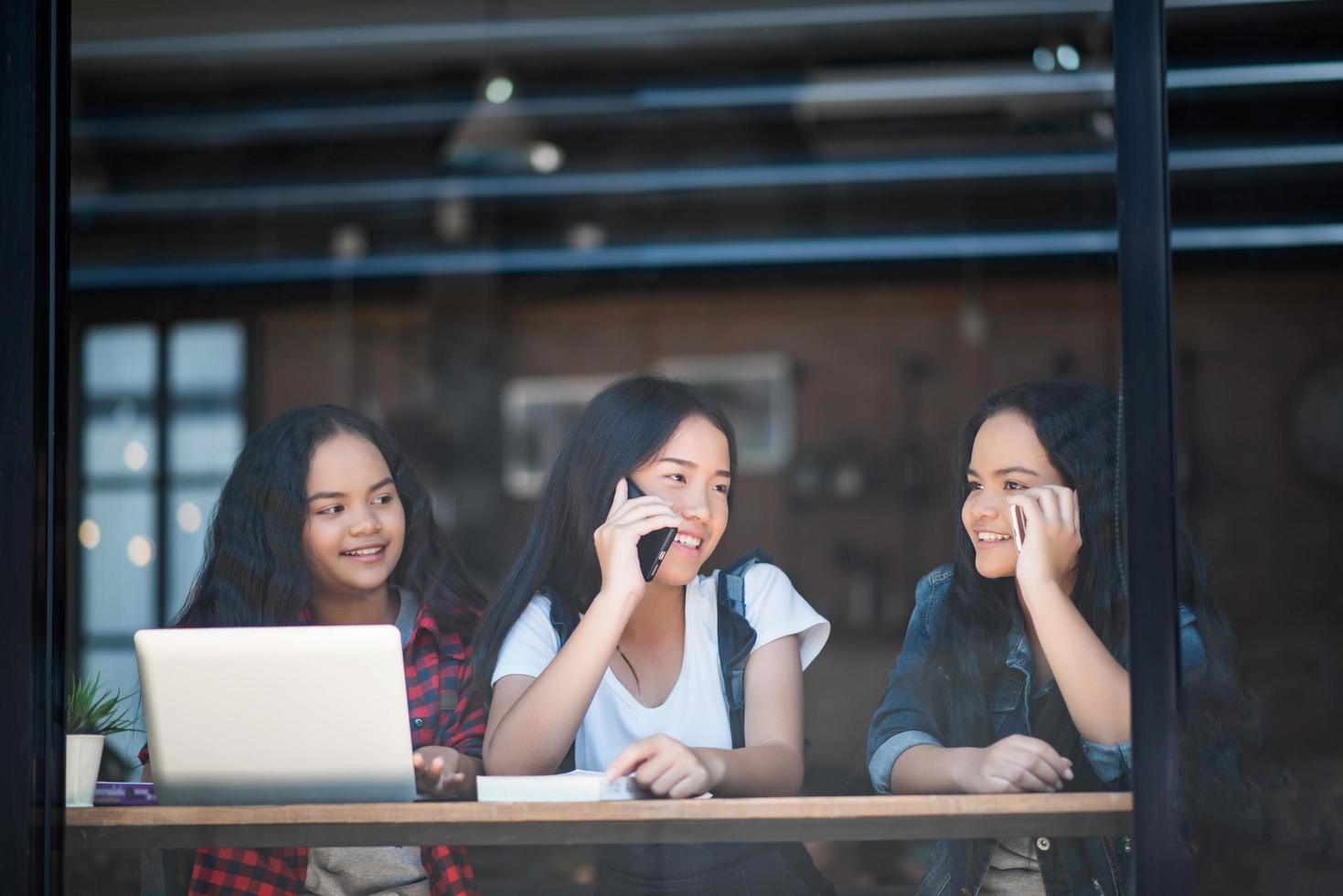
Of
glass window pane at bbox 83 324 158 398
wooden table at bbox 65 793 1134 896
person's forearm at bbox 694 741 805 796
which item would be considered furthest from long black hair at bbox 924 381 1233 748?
glass window pane at bbox 83 324 158 398

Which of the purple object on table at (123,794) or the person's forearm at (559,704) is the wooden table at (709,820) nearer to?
the purple object on table at (123,794)

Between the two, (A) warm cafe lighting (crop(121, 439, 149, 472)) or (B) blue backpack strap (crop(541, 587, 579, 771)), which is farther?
(A) warm cafe lighting (crop(121, 439, 149, 472))

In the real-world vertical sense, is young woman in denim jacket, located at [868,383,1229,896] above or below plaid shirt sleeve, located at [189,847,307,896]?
above

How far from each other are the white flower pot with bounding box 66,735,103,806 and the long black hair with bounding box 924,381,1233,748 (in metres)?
1.19

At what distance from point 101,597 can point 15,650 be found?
152 centimetres

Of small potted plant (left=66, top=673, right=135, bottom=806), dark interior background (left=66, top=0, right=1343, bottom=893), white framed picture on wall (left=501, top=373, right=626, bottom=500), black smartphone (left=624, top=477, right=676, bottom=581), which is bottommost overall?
small potted plant (left=66, top=673, right=135, bottom=806)

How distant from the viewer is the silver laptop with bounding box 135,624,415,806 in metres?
1.72

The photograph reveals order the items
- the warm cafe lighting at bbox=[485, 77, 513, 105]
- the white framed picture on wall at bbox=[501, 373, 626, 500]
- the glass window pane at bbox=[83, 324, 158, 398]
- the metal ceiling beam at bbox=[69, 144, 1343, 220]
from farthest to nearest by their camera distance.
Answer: the white framed picture on wall at bbox=[501, 373, 626, 500], the metal ceiling beam at bbox=[69, 144, 1343, 220], the warm cafe lighting at bbox=[485, 77, 513, 105], the glass window pane at bbox=[83, 324, 158, 398]

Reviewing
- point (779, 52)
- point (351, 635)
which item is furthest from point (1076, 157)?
point (351, 635)

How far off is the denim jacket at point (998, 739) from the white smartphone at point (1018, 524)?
0.40 ft

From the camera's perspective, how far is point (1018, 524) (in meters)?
1.87

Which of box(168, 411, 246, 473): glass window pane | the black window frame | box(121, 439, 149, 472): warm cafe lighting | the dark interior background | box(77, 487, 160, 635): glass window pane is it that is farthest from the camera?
box(121, 439, 149, 472): warm cafe lighting

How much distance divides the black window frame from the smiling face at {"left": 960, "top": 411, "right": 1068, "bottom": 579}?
24 cm

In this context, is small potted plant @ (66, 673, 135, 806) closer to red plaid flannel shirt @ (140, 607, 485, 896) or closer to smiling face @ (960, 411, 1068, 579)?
red plaid flannel shirt @ (140, 607, 485, 896)
